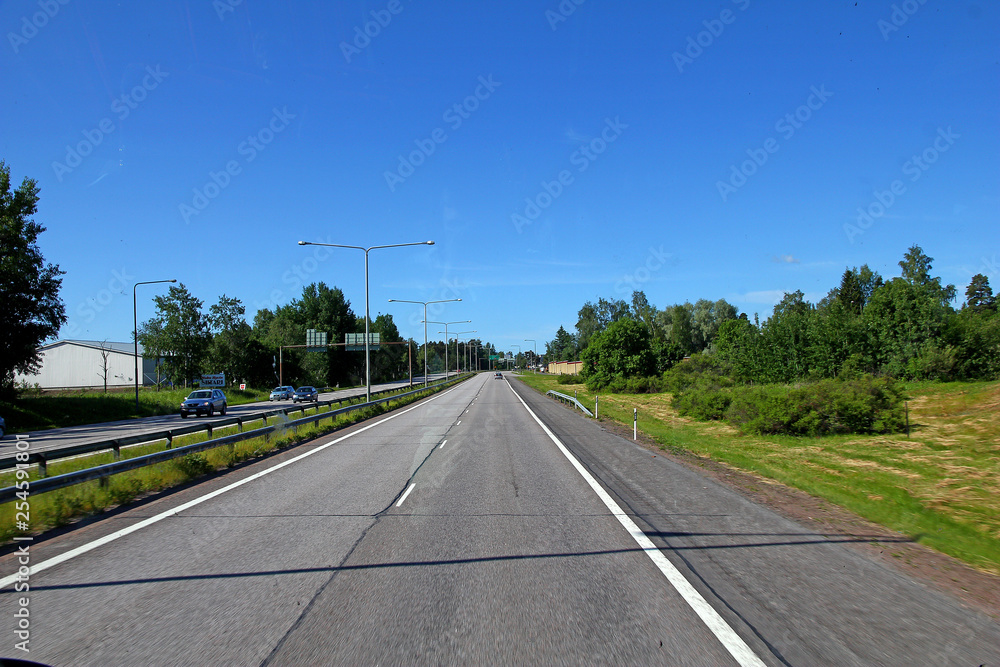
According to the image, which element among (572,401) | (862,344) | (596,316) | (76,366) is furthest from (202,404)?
(596,316)

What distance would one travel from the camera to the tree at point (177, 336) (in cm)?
7500

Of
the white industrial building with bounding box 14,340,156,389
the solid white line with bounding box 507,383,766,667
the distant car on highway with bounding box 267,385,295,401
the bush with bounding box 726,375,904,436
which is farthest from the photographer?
the white industrial building with bounding box 14,340,156,389

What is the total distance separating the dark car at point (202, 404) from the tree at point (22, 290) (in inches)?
454

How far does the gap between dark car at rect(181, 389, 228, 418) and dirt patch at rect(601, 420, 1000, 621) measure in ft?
116

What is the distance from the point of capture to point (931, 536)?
310 inches

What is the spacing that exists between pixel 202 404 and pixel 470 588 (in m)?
38.3

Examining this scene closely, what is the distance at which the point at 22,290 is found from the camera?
4034 centimetres

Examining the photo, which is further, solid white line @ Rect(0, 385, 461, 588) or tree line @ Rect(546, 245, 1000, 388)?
tree line @ Rect(546, 245, 1000, 388)

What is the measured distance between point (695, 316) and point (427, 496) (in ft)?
397

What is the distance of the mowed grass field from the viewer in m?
8.64

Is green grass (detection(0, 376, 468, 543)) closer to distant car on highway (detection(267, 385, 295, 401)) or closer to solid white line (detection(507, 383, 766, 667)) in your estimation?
solid white line (detection(507, 383, 766, 667))

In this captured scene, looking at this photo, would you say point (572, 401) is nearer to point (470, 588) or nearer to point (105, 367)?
point (470, 588)

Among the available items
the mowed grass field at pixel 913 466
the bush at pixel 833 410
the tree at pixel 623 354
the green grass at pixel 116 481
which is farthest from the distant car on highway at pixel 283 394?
the bush at pixel 833 410

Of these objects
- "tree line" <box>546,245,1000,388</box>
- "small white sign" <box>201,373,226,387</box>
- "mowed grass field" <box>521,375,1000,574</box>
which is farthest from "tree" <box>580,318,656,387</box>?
"small white sign" <box>201,373,226,387</box>
